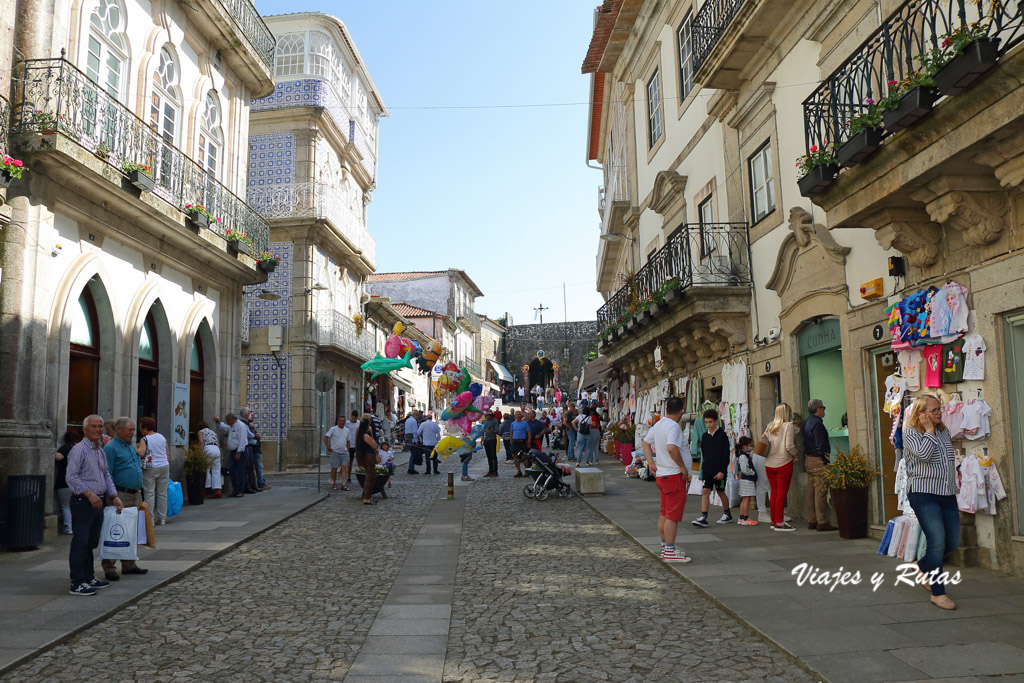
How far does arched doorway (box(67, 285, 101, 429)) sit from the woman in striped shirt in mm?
10763

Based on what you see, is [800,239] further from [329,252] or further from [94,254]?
[329,252]

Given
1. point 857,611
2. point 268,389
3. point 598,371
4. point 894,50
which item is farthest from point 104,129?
point 598,371

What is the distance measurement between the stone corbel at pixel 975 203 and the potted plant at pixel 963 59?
3.49 feet

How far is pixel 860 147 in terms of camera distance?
7.34 metres

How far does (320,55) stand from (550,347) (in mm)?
61808

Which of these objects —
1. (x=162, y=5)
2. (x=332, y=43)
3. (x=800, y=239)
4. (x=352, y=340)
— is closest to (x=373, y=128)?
(x=332, y=43)

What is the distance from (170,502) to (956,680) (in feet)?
34.5

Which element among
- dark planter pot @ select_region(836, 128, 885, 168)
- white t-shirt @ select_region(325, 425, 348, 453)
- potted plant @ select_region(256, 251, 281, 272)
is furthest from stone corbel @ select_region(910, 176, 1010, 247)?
potted plant @ select_region(256, 251, 281, 272)

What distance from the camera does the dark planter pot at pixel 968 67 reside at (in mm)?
5629

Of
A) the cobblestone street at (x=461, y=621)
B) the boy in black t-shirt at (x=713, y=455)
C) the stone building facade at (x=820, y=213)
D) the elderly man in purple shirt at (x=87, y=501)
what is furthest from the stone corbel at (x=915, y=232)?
the elderly man in purple shirt at (x=87, y=501)

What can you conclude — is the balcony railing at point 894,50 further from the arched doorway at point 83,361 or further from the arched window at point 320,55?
the arched window at point 320,55

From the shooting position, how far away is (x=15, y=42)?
10.4 metres

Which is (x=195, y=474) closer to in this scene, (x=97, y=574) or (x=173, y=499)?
(x=173, y=499)

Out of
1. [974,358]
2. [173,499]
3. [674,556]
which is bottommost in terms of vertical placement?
[674,556]
